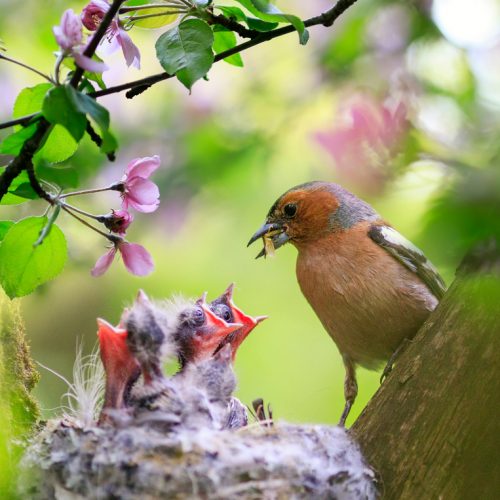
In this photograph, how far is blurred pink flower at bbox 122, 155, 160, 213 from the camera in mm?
2045

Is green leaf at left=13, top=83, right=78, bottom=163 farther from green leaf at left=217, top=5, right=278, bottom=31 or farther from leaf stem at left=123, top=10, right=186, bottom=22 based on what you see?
green leaf at left=217, top=5, right=278, bottom=31

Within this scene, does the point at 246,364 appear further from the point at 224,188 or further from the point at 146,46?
the point at 146,46

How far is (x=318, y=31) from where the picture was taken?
489 cm

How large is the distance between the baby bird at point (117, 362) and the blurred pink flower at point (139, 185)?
0.71 m

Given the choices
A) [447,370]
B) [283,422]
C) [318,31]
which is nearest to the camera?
[447,370]

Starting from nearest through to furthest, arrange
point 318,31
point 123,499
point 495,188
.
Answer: point 495,188
point 123,499
point 318,31

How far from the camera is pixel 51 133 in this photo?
73.3 inches

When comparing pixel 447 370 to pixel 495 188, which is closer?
pixel 495 188

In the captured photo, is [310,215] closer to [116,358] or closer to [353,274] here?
[353,274]

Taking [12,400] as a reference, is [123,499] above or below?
below

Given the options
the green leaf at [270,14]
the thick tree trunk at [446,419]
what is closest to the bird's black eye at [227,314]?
the thick tree trunk at [446,419]

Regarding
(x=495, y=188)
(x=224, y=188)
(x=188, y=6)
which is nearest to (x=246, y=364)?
(x=224, y=188)

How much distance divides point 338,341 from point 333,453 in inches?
40.0

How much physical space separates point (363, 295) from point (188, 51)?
1.68 meters
